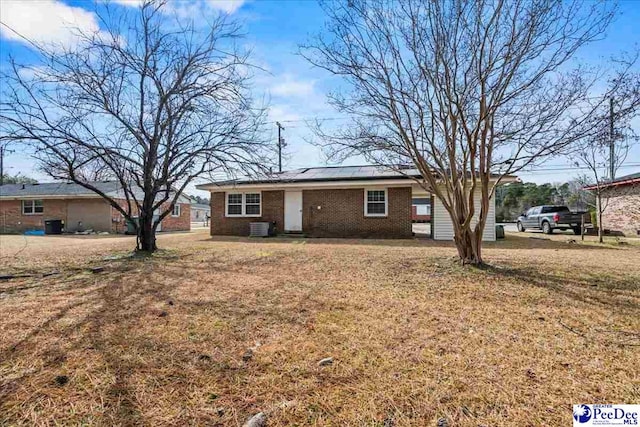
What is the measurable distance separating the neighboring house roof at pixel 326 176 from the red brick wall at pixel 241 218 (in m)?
0.84

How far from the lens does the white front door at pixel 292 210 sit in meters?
15.7

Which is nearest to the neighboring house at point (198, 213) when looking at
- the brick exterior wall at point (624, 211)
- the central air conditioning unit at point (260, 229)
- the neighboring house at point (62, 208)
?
the neighboring house at point (62, 208)

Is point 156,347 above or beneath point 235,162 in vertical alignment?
beneath

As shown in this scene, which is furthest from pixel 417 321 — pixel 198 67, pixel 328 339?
pixel 198 67

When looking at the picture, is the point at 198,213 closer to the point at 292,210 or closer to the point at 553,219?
the point at 292,210

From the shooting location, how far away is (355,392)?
2.30 meters

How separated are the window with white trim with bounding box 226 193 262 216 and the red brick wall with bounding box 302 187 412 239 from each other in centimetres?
233

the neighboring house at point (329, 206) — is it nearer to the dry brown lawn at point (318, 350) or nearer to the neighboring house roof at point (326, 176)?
the neighboring house roof at point (326, 176)

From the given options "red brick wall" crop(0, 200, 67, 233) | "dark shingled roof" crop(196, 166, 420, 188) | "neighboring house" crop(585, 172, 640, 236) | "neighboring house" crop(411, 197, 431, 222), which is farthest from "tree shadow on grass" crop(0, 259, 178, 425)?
"neighboring house" crop(411, 197, 431, 222)

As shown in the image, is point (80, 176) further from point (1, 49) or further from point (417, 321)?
point (417, 321)

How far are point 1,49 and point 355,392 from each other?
10142 mm

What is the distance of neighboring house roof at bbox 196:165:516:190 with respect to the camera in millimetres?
13768

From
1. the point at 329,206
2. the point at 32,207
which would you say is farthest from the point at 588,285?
the point at 32,207

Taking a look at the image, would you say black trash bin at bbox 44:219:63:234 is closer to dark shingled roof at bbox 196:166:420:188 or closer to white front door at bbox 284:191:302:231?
dark shingled roof at bbox 196:166:420:188
